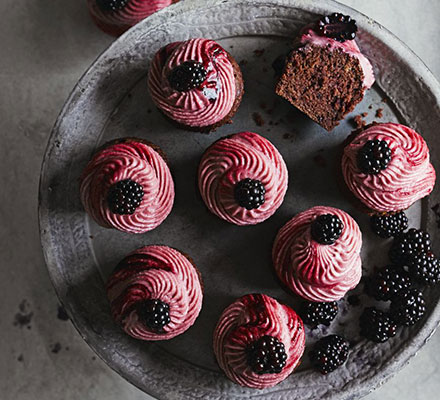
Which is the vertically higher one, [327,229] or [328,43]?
[328,43]

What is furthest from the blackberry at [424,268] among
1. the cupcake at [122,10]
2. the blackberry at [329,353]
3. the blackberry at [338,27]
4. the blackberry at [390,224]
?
the cupcake at [122,10]

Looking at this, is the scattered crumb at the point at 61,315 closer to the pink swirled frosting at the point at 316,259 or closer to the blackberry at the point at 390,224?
the pink swirled frosting at the point at 316,259

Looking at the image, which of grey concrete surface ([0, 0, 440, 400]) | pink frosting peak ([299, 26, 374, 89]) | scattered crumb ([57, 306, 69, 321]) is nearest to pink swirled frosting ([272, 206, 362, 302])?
pink frosting peak ([299, 26, 374, 89])

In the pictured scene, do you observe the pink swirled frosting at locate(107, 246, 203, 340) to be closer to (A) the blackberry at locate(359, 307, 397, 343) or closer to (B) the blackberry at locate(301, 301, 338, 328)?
(B) the blackberry at locate(301, 301, 338, 328)

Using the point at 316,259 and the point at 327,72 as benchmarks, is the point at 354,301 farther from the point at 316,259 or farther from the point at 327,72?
the point at 327,72

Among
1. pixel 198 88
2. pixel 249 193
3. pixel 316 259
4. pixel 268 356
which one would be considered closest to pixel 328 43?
pixel 198 88

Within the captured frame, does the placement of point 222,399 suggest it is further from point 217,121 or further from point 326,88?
point 326,88
